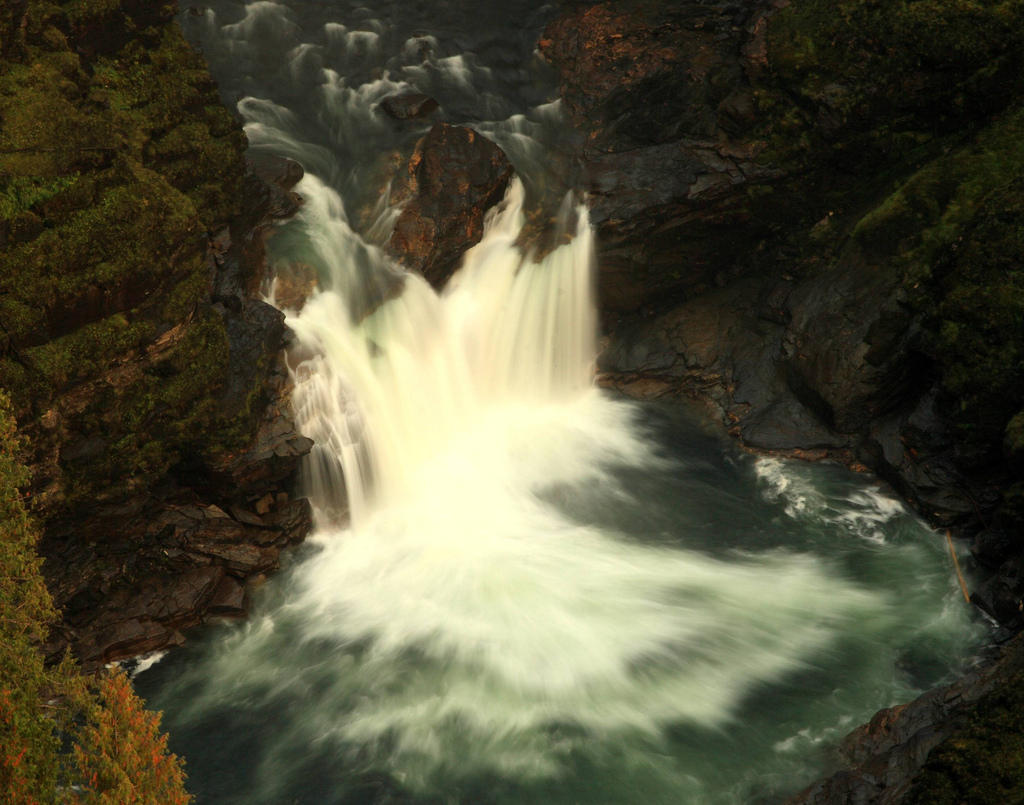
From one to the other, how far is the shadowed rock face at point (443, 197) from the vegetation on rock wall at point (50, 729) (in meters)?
10.1

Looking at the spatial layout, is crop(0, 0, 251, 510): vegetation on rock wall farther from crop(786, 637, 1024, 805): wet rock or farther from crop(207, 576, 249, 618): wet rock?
crop(786, 637, 1024, 805): wet rock

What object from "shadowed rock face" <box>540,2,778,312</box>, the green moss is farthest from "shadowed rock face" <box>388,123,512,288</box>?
the green moss

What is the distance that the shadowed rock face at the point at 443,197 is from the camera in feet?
61.8

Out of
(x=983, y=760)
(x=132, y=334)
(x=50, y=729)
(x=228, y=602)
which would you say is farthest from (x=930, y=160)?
(x=50, y=729)

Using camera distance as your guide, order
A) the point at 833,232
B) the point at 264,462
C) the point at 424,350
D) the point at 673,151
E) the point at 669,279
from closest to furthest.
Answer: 1. the point at 264,462
2. the point at 833,232
3. the point at 424,350
4. the point at 673,151
5. the point at 669,279

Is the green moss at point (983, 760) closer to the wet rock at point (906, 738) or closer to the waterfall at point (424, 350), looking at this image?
the wet rock at point (906, 738)

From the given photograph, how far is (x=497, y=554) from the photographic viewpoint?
1558 cm

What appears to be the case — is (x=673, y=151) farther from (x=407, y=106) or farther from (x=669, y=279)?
(x=407, y=106)

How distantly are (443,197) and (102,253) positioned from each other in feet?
25.4

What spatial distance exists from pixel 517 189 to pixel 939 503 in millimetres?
10878

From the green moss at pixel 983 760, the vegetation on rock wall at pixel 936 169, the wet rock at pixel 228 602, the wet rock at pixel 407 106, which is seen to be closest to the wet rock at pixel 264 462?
the wet rock at pixel 228 602

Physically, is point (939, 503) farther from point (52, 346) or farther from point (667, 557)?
point (52, 346)

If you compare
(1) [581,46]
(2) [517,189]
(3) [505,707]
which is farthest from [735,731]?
(1) [581,46]

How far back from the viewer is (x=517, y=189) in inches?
789
